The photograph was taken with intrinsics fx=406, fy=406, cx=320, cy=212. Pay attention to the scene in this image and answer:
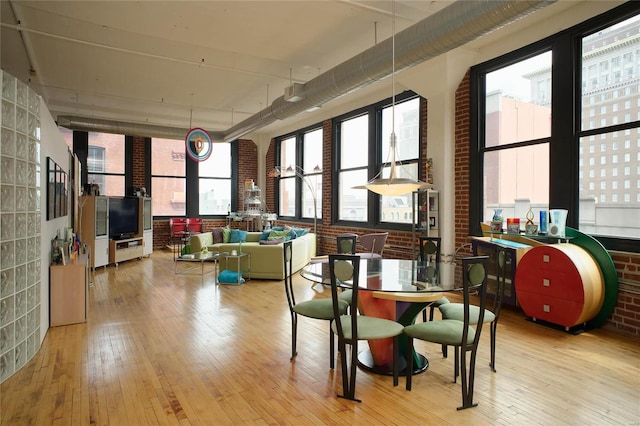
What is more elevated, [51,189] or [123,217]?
[51,189]

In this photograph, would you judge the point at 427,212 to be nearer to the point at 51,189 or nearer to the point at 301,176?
the point at 301,176

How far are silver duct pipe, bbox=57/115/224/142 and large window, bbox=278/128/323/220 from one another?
9.30ft

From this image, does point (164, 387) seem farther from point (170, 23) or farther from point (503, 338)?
point (170, 23)

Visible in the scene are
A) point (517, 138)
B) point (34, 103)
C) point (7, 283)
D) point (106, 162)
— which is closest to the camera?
point (7, 283)

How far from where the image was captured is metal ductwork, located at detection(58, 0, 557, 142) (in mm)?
3396

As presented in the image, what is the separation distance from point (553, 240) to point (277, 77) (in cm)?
468

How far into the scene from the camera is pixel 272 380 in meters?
3.09

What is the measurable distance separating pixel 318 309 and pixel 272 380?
65cm

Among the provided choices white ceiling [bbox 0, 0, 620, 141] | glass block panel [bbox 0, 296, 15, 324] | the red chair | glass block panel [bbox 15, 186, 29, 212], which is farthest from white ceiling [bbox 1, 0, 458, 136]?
the red chair

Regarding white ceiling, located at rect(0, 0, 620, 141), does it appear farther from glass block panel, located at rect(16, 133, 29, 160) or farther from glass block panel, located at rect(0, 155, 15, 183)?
glass block panel, located at rect(0, 155, 15, 183)

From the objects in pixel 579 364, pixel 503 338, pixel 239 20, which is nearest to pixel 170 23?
pixel 239 20

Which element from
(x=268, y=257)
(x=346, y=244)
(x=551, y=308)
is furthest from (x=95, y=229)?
(x=551, y=308)

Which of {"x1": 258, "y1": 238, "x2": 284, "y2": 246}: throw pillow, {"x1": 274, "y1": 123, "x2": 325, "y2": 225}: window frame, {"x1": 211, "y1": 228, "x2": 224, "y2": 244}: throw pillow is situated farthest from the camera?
{"x1": 274, "y1": 123, "x2": 325, "y2": 225}: window frame

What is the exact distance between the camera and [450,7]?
3.71 meters
